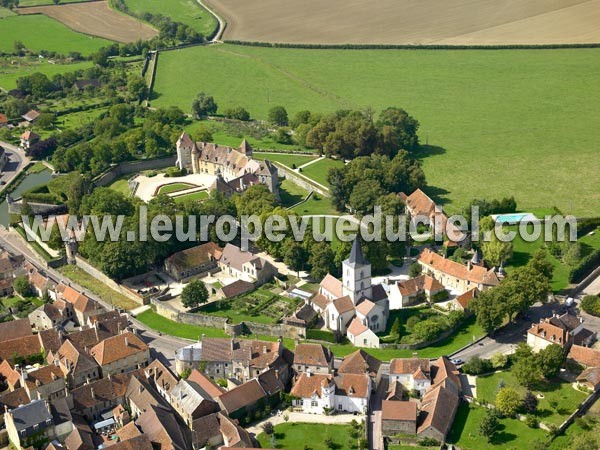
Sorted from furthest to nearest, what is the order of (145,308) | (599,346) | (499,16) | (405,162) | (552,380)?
(499,16)
(405,162)
(145,308)
(599,346)
(552,380)

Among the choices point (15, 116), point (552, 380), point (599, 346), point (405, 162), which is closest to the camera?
point (552, 380)

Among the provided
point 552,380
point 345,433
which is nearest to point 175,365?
point 345,433

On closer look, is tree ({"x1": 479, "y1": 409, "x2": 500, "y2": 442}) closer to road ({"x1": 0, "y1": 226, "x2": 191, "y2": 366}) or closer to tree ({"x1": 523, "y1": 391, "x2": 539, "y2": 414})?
tree ({"x1": 523, "y1": 391, "x2": 539, "y2": 414})

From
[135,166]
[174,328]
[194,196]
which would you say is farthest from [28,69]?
[174,328]

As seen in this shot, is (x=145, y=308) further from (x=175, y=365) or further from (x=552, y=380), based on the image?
(x=552, y=380)

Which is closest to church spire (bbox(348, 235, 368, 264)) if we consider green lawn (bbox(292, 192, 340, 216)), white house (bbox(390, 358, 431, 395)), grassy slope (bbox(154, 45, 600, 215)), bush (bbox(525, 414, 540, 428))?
white house (bbox(390, 358, 431, 395))

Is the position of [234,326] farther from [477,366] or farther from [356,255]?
[477,366]
